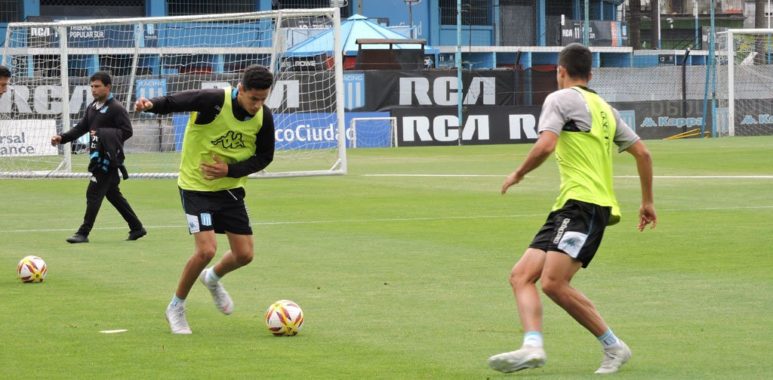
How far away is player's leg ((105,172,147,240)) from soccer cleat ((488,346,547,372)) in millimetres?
9549

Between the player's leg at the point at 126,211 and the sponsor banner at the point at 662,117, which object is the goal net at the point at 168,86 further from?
the sponsor banner at the point at 662,117

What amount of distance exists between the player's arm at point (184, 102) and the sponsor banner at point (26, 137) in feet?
74.5

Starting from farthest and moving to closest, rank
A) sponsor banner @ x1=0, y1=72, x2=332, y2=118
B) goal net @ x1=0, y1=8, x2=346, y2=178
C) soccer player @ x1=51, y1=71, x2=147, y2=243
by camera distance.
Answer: sponsor banner @ x1=0, y1=72, x2=332, y2=118, goal net @ x1=0, y1=8, x2=346, y2=178, soccer player @ x1=51, y1=71, x2=147, y2=243

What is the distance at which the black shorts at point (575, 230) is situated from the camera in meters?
7.26

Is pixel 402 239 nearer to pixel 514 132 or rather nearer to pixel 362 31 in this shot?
pixel 514 132

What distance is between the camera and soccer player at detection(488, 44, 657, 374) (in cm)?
725

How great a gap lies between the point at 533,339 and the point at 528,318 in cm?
15

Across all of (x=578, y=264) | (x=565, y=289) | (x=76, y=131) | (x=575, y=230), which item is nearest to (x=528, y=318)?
(x=565, y=289)

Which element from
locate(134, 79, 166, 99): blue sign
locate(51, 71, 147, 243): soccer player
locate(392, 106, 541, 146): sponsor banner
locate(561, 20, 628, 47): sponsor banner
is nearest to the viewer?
locate(51, 71, 147, 243): soccer player

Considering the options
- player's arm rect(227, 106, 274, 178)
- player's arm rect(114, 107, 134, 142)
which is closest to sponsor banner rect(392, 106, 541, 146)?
player's arm rect(114, 107, 134, 142)

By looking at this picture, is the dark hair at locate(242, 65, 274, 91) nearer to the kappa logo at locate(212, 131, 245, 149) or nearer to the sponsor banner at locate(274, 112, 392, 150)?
the kappa logo at locate(212, 131, 245, 149)

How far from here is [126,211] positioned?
16.0m

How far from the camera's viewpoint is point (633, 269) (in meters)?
12.2

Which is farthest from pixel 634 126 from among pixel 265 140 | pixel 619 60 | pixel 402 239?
pixel 265 140
